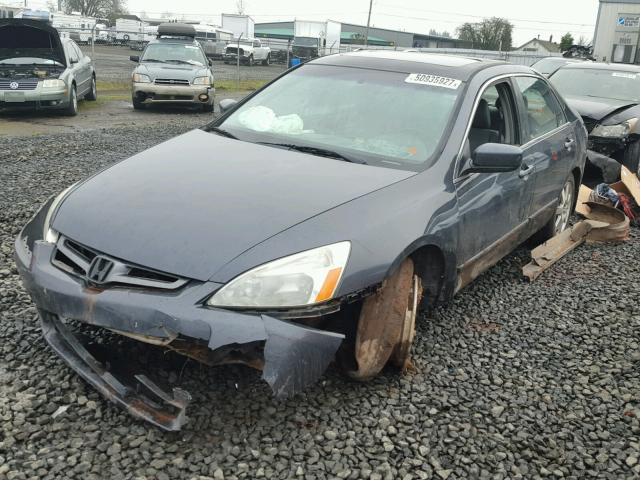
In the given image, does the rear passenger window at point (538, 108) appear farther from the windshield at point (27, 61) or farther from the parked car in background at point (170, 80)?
the windshield at point (27, 61)

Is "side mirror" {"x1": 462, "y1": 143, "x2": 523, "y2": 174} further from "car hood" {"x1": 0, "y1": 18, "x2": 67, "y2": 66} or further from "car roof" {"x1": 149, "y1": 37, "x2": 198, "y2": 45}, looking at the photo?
"car roof" {"x1": 149, "y1": 37, "x2": 198, "y2": 45}

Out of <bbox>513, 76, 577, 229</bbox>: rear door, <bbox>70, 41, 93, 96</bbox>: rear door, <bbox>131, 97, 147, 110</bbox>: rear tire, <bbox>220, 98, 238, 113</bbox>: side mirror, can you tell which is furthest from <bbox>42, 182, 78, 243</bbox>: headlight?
<bbox>131, 97, 147, 110</bbox>: rear tire

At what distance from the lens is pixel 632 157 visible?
7781 millimetres

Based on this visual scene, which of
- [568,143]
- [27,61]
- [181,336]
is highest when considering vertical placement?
[568,143]

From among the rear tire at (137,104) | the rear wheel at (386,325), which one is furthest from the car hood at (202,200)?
the rear tire at (137,104)

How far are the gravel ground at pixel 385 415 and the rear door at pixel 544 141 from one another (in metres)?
1.09

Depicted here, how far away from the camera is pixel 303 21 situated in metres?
46.1

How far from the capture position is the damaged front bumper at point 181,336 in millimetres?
2449

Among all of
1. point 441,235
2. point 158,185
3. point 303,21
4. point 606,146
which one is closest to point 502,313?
point 441,235

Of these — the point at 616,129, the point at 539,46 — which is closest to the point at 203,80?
the point at 616,129

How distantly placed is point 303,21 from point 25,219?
4351 cm

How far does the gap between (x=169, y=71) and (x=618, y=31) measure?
25.9 meters

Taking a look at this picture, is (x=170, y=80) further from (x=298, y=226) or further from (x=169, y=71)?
(x=298, y=226)

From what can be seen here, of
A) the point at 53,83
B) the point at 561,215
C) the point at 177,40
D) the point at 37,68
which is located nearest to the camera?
the point at 561,215
